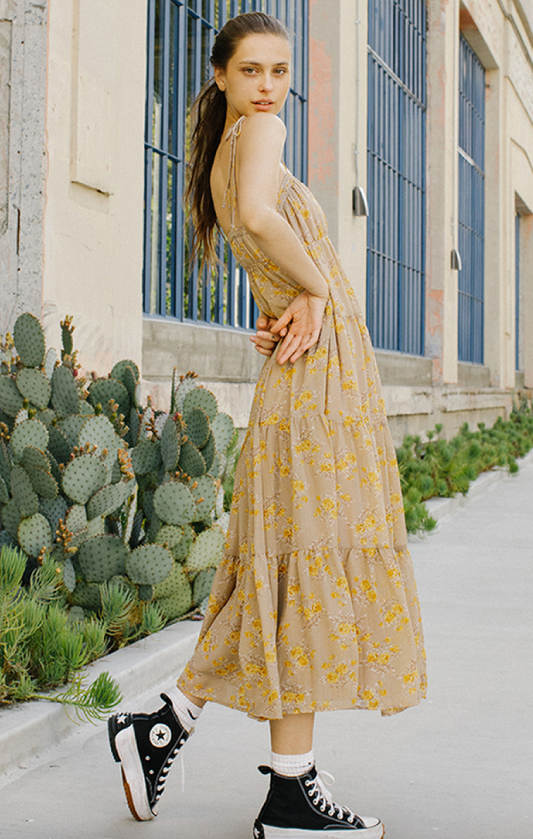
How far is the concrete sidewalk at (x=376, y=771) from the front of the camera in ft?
8.07

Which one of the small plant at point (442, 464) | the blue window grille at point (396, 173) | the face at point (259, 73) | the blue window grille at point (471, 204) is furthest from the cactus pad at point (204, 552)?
the blue window grille at point (471, 204)

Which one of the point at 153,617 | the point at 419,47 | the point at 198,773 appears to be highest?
the point at 419,47

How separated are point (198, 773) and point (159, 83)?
4.90 m

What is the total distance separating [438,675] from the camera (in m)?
3.83

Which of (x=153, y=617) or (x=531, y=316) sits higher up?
(x=531, y=316)

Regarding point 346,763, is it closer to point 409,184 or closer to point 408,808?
point 408,808

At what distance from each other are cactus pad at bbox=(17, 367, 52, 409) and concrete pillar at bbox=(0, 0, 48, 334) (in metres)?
0.69

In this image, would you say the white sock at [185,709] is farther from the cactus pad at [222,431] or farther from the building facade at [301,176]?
the cactus pad at [222,431]

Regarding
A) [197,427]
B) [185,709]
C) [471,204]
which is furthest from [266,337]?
[471,204]

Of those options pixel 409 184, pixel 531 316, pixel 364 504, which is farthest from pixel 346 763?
pixel 531 316

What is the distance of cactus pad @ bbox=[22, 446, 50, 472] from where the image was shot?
11.5 ft

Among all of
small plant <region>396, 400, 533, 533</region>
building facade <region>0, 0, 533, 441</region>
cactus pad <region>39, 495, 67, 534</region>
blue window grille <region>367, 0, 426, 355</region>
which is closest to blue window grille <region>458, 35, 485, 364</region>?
building facade <region>0, 0, 533, 441</region>

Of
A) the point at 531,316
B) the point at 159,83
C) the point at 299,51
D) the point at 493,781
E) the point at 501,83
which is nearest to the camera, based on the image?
the point at 493,781

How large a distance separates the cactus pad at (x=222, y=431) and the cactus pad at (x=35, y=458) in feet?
3.22
